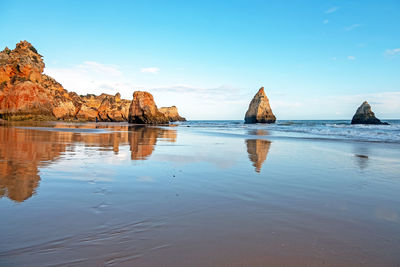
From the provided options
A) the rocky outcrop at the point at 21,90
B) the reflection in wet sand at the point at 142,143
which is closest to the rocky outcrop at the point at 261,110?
the rocky outcrop at the point at 21,90

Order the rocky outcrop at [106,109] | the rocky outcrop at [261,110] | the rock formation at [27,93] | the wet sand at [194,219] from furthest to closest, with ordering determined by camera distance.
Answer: the rocky outcrop at [261,110], the rocky outcrop at [106,109], the rock formation at [27,93], the wet sand at [194,219]

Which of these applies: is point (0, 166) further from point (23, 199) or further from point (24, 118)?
point (24, 118)

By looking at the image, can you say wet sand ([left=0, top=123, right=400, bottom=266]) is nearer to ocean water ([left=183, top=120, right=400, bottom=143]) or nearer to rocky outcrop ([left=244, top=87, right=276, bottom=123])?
ocean water ([left=183, top=120, right=400, bottom=143])

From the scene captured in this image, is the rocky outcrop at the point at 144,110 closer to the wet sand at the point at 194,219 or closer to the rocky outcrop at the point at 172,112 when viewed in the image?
the rocky outcrop at the point at 172,112

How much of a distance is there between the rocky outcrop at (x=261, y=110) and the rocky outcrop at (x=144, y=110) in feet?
113

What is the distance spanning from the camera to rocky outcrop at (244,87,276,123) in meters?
76.1

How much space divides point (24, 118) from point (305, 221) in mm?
44384

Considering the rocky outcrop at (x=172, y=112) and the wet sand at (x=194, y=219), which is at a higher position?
the rocky outcrop at (x=172, y=112)

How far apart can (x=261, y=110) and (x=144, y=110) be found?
129 feet

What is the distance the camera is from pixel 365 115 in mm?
60250

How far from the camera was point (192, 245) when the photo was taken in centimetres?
227

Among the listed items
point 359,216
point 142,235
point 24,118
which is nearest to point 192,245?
point 142,235

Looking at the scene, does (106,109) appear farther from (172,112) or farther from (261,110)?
(261,110)

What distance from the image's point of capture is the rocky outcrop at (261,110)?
76062 millimetres
